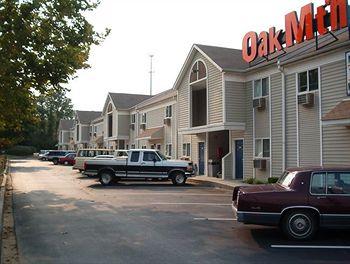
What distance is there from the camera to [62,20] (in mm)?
18094

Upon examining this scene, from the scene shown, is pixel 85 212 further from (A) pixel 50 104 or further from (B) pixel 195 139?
(A) pixel 50 104

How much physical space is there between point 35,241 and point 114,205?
6212 millimetres

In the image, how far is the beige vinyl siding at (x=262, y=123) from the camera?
919 inches

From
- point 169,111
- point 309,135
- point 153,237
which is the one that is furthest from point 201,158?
point 153,237

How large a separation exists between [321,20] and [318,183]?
1098 cm

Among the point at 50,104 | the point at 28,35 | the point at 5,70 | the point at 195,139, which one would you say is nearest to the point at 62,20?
the point at 28,35

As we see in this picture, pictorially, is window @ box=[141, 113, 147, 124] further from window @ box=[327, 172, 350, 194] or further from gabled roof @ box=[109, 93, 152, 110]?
window @ box=[327, 172, 350, 194]

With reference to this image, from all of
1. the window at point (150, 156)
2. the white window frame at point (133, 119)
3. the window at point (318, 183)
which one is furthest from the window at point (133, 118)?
the window at point (318, 183)

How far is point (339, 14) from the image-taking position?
717 inches

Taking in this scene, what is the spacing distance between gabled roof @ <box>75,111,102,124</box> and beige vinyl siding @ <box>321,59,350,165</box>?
62.7m

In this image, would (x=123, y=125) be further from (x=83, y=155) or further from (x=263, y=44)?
(x=263, y=44)

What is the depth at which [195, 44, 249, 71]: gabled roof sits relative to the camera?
25.6m

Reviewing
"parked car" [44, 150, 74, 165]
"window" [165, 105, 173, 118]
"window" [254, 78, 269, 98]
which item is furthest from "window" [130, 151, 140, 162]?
"parked car" [44, 150, 74, 165]

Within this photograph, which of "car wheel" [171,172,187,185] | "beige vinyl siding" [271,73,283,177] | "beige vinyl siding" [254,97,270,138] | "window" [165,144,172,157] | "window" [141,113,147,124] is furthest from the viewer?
"window" [141,113,147,124]
